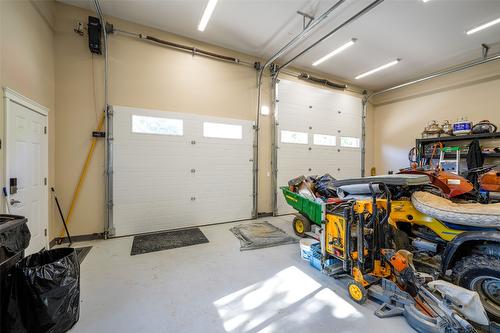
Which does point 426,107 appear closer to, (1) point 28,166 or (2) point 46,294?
(2) point 46,294

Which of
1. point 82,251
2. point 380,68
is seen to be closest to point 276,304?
point 82,251

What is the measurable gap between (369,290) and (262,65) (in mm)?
5277

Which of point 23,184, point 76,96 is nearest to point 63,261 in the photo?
point 23,184

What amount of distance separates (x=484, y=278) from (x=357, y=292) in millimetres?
1084

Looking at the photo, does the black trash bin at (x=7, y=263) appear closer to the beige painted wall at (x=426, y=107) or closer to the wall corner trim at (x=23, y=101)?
the wall corner trim at (x=23, y=101)

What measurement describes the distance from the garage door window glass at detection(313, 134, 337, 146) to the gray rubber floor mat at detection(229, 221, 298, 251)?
3082mm

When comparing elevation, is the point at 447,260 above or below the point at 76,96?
below

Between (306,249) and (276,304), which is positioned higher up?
(306,249)

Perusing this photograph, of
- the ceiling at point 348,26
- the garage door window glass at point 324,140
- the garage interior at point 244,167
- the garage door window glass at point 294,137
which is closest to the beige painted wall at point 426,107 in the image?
the garage interior at point 244,167

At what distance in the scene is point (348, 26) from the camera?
4211 millimetres

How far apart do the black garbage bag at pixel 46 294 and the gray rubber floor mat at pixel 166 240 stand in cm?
160

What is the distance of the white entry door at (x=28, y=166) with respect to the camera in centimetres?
241

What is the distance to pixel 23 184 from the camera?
2654 millimetres

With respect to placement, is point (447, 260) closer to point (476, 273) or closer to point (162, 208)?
point (476, 273)
